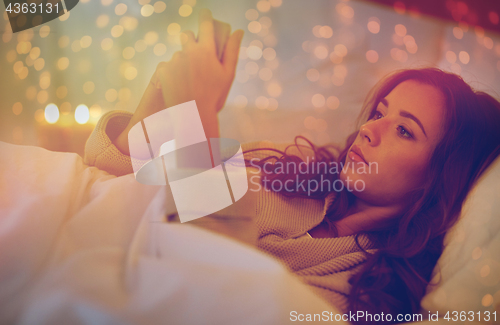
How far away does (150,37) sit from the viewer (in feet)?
1.73

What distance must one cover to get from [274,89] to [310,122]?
0.09 meters

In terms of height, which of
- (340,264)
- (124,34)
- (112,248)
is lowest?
(340,264)

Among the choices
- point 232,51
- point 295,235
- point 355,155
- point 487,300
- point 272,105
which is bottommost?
point 487,300

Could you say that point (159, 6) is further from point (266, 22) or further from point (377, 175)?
point (377, 175)

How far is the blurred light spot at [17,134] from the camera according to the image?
0.50 metres

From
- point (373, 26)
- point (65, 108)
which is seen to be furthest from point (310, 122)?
point (65, 108)

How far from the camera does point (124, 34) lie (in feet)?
1.72

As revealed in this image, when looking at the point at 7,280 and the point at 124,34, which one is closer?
the point at 7,280

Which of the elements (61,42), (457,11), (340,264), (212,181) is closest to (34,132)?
(61,42)

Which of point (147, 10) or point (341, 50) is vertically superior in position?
point (147, 10)

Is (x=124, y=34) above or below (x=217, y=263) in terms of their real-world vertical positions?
above

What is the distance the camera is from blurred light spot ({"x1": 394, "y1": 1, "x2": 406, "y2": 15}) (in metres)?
0.55

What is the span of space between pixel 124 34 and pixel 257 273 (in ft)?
1.58

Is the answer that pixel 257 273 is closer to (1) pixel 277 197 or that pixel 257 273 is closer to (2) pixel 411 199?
(1) pixel 277 197
